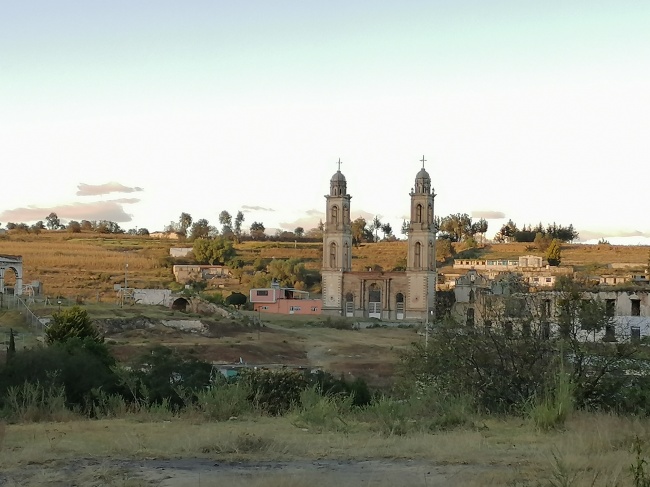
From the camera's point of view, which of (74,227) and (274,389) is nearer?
(274,389)

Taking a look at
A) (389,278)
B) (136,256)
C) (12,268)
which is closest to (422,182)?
(389,278)

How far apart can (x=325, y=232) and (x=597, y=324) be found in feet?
213

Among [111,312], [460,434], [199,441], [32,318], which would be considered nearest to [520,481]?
Result: [460,434]

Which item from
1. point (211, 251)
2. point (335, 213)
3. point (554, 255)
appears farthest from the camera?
point (211, 251)

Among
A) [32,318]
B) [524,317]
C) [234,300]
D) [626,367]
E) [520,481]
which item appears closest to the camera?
[520,481]

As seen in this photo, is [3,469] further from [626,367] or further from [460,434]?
[626,367]

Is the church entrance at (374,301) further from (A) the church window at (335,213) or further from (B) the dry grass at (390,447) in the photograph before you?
(B) the dry grass at (390,447)

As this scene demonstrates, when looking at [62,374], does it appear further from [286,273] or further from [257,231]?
[257,231]

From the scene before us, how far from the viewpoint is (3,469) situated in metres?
8.05

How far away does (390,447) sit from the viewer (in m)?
9.20

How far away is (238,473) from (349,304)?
68610mm

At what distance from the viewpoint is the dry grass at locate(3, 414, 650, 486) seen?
771cm

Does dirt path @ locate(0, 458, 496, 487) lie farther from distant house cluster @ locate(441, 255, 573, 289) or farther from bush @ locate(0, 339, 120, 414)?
distant house cluster @ locate(441, 255, 573, 289)

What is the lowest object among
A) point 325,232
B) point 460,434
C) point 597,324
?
point 460,434
